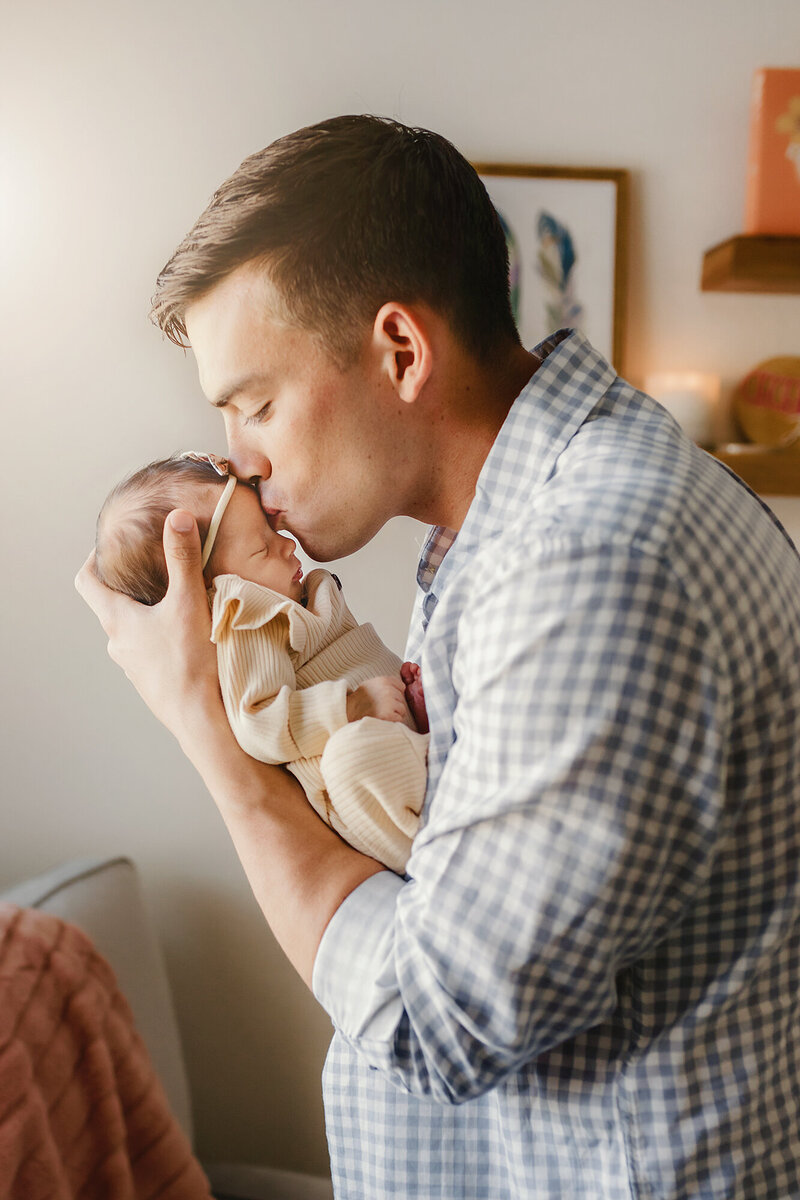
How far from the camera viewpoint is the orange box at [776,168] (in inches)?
78.1

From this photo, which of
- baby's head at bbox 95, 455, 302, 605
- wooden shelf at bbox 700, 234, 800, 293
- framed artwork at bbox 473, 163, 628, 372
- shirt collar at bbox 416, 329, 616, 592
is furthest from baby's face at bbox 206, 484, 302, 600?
wooden shelf at bbox 700, 234, 800, 293

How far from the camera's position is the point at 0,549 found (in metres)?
2.05

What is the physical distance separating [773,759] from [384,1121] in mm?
530

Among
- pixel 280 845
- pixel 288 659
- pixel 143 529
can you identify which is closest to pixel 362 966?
pixel 280 845

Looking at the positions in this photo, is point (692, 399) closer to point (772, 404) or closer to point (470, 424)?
point (772, 404)

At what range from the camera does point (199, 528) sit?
3.92ft

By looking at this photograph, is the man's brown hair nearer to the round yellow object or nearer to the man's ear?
the man's ear

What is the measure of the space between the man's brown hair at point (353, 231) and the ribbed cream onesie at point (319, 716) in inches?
13.0

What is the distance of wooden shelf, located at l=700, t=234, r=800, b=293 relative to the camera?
192 cm

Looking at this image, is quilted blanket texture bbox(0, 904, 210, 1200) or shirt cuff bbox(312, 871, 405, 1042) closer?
shirt cuff bbox(312, 871, 405, 1042)

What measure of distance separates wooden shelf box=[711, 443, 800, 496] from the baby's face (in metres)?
1.23

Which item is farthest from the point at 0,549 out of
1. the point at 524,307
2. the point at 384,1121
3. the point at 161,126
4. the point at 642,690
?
the point at 642,690

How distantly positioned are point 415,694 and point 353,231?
20.5 inches

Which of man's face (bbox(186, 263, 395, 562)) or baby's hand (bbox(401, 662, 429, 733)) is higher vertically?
man's face (bbox(186, 263, 395, 562))
